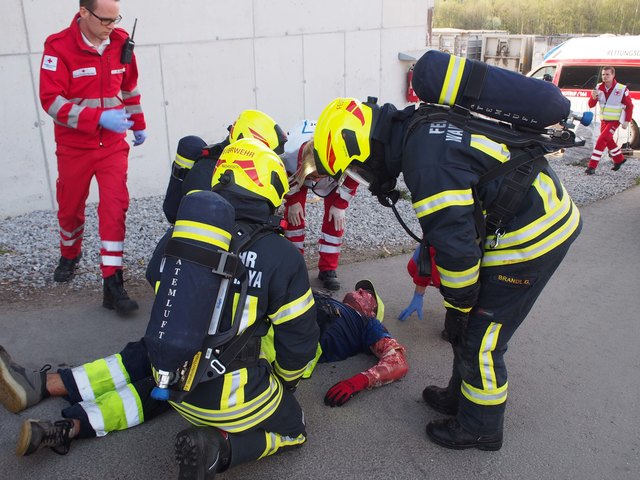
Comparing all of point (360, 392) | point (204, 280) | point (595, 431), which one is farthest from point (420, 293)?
point (204, 280)

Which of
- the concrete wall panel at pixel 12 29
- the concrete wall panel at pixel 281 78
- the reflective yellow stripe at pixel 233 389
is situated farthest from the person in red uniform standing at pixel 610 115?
the reflective yellow stripe at pixel 233 389

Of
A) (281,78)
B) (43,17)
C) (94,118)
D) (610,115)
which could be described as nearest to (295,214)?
(94,118)

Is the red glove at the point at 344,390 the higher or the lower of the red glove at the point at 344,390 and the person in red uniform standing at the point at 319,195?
the lower

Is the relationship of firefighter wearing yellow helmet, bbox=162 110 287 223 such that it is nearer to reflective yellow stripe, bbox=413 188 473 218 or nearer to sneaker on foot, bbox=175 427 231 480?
reflective yellow stripe, bbox=413 188 473 218

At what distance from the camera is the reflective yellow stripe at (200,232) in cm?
216

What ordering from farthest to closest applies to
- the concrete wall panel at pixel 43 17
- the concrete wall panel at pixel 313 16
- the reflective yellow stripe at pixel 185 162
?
1. the concrete wall panel at pixel 313 16
2. the concrete wall panel at pixel 43 17
3. the reflective yellow stripe at pixel 185 162

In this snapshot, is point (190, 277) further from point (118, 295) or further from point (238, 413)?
point (118, 295)

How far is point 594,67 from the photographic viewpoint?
13250mm

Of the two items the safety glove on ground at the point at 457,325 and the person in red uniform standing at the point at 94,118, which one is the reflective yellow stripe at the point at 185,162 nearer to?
the person in red uniform standing at the point at 94,118

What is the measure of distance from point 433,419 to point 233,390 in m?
1.21

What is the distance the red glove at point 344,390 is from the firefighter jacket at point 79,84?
227 cm

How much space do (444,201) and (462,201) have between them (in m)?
0.08

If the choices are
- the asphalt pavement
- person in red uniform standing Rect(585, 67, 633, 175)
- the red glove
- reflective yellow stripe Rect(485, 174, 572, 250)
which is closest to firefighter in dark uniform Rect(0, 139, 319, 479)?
the asphalt pavement

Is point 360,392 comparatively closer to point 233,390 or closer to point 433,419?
point 433,419
